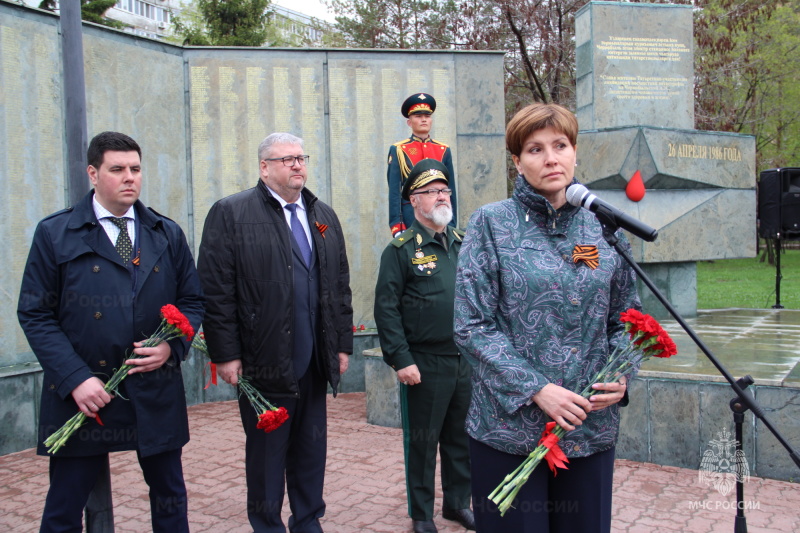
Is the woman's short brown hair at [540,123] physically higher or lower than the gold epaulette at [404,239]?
higher

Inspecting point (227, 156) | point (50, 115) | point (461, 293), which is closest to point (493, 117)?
point (227, 156)

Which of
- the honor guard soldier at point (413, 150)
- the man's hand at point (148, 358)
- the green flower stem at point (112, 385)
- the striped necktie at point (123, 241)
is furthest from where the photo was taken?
the honor guard soldier at point (413, 150)

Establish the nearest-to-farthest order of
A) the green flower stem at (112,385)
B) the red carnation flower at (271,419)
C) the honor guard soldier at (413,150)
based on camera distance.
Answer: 1. the green flower stem at (112,385)
2. the red carnation flower at (271,419)
3. the honor guard soldier at (413,150)

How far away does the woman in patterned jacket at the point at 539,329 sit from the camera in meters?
2.20

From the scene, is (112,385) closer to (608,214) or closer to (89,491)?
(89,491)

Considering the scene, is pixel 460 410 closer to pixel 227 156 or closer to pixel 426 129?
pixel 426 129

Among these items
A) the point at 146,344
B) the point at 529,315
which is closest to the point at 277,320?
the point at 146,344

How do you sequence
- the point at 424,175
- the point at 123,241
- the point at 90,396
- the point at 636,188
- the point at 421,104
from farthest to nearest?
the point at 636,188 → the point at 421,104 → the point at 424,175 → the point at 123,241 → the point at 90,396

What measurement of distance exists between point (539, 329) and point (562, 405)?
10.2 inches

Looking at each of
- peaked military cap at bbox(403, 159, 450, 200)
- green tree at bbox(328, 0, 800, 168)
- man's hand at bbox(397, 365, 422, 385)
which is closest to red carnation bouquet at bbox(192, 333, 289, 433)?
man's hand at bbox(397, 365, 422, 385)

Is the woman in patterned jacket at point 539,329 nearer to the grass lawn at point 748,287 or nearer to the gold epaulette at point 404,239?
the gold epaulette at point 404,239

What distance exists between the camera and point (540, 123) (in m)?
2.30

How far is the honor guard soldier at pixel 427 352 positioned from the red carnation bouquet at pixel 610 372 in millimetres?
1706

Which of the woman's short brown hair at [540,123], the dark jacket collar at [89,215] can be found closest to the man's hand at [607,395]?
the woman's short brown hair at [540,123]
